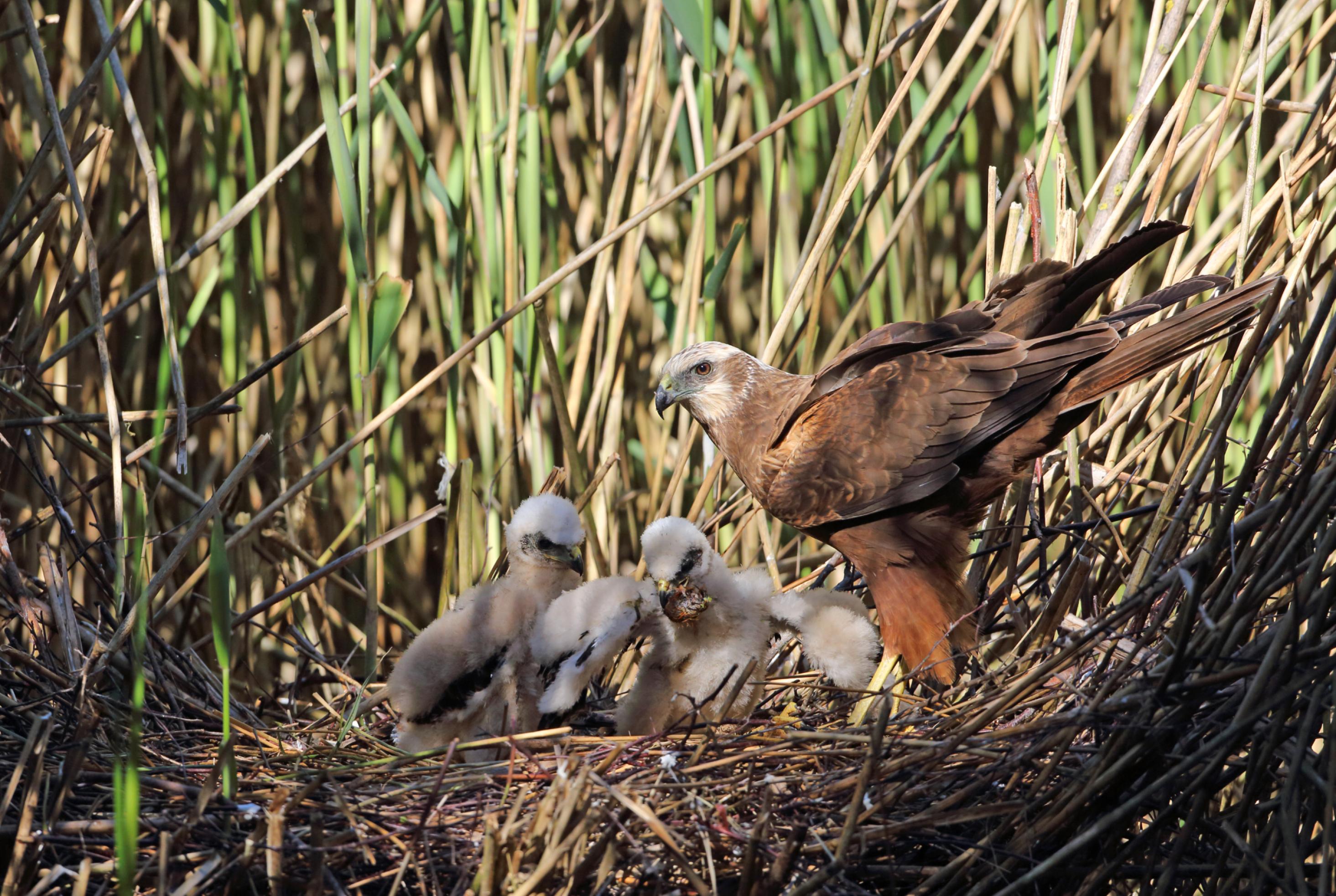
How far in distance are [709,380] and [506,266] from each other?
60cm

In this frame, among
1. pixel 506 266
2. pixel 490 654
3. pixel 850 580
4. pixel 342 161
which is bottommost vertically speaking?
pixel 850 580

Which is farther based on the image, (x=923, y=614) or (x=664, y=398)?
(x=664, y=398)

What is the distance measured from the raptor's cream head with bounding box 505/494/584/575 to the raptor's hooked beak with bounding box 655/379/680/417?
0.48 meters

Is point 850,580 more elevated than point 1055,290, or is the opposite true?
point 1055,290

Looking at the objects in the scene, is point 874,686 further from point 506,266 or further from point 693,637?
point 506,266

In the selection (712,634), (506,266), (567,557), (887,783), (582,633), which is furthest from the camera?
(506,266)

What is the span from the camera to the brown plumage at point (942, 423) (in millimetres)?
2408

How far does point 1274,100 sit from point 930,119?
1039 mm

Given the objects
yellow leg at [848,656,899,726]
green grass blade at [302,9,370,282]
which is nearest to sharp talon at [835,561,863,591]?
yellow leg at [848,656,899,726]

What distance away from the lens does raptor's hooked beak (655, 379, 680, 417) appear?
2.94m

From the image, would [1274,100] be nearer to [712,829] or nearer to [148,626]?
[712,829]

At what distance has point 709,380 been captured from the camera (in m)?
2.96

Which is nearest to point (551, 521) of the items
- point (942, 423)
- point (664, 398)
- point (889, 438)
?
point (664, 398)

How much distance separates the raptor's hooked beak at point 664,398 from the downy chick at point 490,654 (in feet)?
1.63
